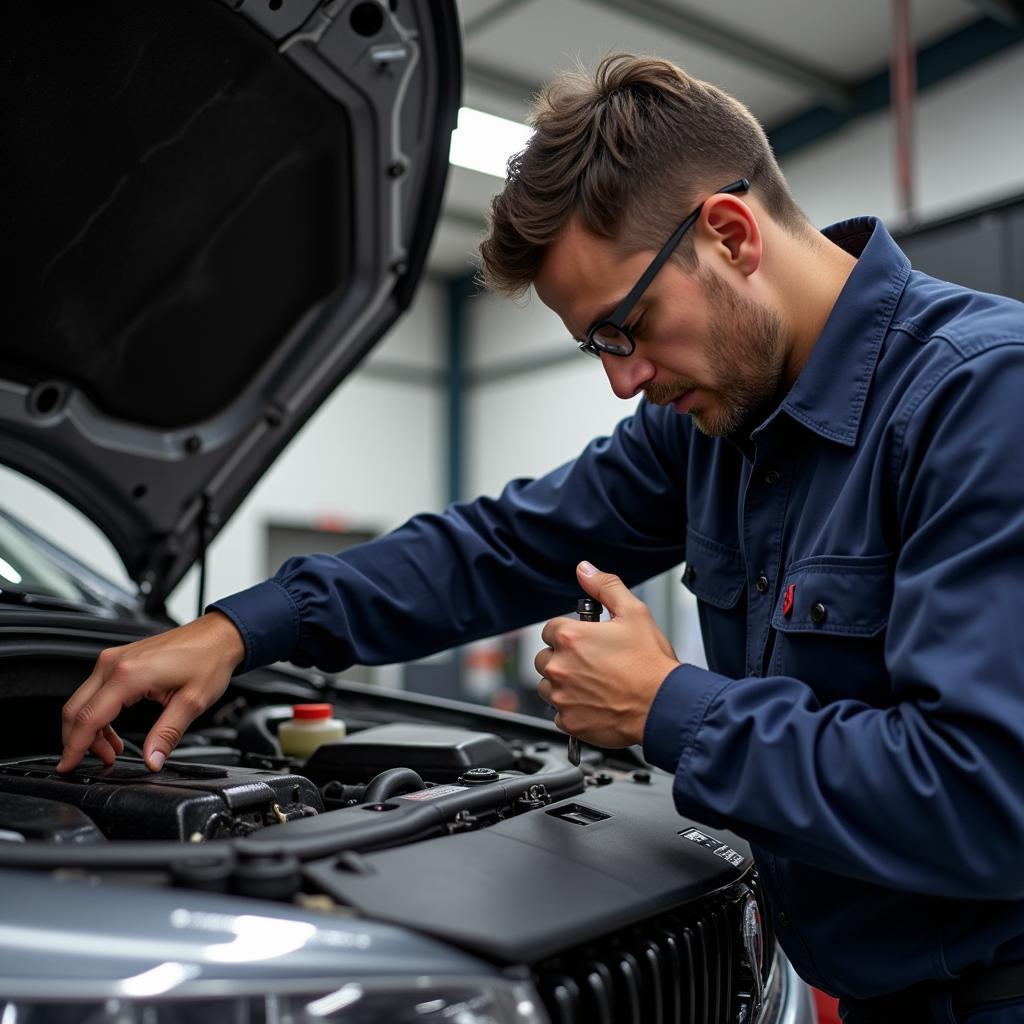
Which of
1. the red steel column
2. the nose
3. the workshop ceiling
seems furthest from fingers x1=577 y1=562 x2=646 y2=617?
the workshop ceiling

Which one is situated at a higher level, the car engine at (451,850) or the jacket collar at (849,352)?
the jacket collar at (849,352)

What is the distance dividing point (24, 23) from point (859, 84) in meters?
5.45

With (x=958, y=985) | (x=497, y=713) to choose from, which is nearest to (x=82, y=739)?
(x=497, y=713)

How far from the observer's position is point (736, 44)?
5.25m

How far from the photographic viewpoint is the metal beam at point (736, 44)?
4.92 metres

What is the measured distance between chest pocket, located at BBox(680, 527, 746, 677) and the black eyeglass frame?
313 millimetres

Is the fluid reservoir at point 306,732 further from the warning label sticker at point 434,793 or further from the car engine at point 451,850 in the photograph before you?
the warning label sticker at point 434,793

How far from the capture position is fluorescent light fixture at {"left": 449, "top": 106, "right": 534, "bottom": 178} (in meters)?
5.67

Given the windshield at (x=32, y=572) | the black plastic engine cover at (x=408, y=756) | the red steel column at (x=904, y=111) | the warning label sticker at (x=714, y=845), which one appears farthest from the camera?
the red steel column at (x=904, y=111)

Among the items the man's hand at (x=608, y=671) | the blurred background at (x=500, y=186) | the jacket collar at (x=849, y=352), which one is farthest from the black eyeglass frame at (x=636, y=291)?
the blurred background at (x=500, y=186)

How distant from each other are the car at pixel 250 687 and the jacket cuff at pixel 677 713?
4.4 inches

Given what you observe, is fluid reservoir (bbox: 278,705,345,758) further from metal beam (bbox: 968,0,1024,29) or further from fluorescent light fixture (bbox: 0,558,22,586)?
metal beam (bbox: 968,0,1024,29)

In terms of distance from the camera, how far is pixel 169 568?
6.11 ft

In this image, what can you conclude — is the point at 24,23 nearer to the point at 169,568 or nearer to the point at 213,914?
the point at 169,568
